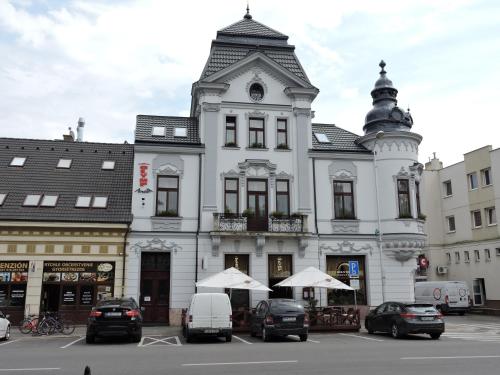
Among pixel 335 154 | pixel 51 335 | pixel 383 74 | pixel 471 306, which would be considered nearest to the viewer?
pixel 51 335

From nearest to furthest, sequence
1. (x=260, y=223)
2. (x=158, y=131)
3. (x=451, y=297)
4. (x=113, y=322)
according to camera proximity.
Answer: (x=113, y=322) → (x=260, y=223) → (x=158, y=131) → (x=451, y=297)

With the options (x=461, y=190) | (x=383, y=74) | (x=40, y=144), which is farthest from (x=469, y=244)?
(x=40, y=144)

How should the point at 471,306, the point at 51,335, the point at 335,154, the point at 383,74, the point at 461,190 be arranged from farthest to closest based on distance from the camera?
the point at 461,190, the point at 471,306, the point at 383,74, the point at 335,154, the point at 51,335

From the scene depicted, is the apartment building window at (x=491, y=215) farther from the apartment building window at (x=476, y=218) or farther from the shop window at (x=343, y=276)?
the shop window at (x=343, y=276)

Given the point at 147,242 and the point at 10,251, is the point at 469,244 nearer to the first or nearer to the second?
the point at 147,242

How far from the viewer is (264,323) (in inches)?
710

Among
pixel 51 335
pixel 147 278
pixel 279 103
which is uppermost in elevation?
pixel 279 103

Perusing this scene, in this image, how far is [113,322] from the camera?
1672 centimetres

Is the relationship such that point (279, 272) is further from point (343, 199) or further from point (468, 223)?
point (468, 223)

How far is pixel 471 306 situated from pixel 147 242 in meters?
26.5

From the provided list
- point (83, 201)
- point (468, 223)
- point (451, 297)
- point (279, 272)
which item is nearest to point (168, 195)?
point (83, 201)

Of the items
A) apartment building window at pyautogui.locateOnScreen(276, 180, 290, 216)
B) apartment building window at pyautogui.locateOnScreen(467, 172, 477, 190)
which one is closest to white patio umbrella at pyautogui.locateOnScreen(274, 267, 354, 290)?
apartment building window at pyautogui.locateOnScreen(276, 180, 290, 216)

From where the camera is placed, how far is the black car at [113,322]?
16641mm

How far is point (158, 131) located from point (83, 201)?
5331mm
